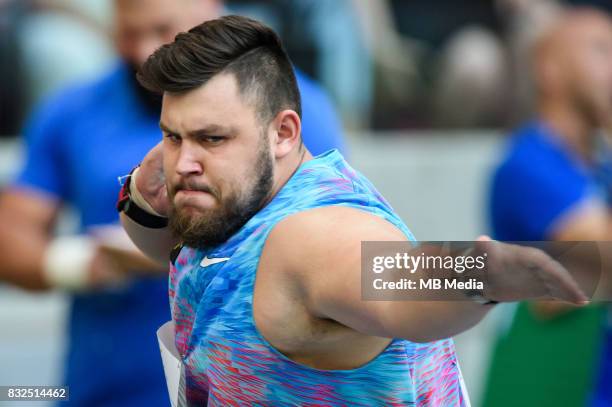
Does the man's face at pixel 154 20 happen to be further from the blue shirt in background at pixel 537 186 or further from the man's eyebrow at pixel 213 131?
the man's eyebrow at pixel 213 131

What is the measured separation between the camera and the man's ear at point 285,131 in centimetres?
171

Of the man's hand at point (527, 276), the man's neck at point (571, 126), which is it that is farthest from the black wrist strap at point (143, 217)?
the man's neck at point (571, 126)

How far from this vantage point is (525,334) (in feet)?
14.1

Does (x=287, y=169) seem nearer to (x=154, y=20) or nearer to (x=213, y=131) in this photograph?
(x=213, y=131)

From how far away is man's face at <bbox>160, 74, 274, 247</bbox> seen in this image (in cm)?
168

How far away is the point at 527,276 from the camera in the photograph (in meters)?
1.35

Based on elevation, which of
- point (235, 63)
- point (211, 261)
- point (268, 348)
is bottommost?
point (268, 348)

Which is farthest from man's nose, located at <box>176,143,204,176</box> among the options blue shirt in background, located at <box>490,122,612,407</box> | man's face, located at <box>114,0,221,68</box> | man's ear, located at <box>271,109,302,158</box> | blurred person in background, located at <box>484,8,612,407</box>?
blue shirt in background, located at <box>490,122,612,407</box>

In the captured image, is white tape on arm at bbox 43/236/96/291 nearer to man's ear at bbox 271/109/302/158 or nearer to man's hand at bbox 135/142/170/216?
man's hand at bbox 135/142/170/216

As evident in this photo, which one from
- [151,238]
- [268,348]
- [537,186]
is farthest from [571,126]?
[268,348]

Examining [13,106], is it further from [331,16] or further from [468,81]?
[468,81]

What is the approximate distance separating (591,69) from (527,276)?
337 centimetres

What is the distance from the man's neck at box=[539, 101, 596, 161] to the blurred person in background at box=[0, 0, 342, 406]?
1.25 metres

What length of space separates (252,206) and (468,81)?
6.50 metres
